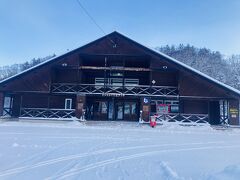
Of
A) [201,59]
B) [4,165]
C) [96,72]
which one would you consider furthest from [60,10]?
[201,59]

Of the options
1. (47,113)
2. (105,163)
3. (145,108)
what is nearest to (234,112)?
(145,108)

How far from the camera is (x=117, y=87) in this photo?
20609 millimetres

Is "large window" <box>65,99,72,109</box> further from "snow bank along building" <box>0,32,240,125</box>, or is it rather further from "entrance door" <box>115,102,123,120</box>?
"entrance door" <box>115,102,123,120</box>

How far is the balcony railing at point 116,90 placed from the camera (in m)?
20.1

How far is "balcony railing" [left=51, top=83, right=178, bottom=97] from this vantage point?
20.1 metres

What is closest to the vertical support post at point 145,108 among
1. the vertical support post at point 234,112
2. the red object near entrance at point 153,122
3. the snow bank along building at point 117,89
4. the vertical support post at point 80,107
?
the snow bank along building at point 117,89

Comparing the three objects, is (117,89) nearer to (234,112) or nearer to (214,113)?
(214,113)

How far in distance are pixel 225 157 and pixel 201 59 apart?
60.5m

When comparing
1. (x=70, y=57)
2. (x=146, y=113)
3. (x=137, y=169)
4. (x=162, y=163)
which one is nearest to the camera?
(x=137, y=169)

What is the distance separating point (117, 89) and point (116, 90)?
0.22 metres

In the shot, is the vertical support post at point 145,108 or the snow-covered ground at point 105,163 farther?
the vertical support post at point 145,108

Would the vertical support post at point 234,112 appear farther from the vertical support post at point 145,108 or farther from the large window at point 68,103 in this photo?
the large window at point 68,103

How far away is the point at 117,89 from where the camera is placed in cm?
2064

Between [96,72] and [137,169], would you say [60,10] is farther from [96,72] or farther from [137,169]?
[96,72]
